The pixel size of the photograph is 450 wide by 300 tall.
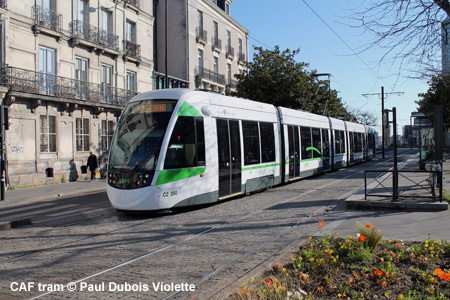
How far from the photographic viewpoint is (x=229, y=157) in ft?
38.2

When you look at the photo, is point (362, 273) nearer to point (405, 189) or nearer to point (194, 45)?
point (405, 189)

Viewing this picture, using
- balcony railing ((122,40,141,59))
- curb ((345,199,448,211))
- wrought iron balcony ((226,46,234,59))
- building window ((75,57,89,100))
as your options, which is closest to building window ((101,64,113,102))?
building window ((75,57,89,100))

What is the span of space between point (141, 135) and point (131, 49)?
64.0 ft

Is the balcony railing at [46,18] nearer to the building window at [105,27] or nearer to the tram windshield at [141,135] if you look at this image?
the building window at [105,27]

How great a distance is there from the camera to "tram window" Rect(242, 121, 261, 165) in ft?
41.5

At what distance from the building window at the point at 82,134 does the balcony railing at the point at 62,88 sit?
137 cm

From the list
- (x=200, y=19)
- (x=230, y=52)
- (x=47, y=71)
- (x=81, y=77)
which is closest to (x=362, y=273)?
(x=47, y=71)

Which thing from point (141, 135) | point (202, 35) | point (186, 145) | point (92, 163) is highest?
point (202, 35)

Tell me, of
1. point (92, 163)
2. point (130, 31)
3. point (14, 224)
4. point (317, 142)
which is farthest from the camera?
point (130, 31)

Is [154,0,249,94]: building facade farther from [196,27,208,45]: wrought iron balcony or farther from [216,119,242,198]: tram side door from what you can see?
[216,119,242,198]: tram side door

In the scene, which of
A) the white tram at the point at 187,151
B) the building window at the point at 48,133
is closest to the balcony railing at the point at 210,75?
the building window at the point at 48,133

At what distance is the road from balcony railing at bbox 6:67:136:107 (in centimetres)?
992

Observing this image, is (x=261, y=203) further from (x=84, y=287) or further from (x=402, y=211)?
(x=84, y=287)

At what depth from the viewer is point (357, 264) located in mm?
5371
